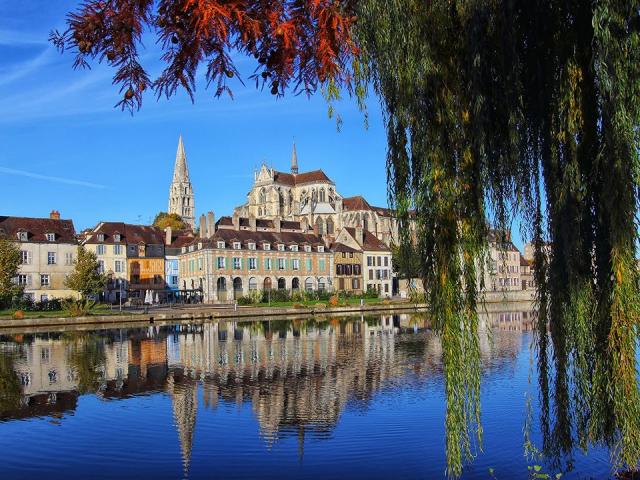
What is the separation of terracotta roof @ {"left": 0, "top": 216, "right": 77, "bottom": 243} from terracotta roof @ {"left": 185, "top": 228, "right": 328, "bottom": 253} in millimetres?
15822

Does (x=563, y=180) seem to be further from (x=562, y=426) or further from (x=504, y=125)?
(x=562, y=426)

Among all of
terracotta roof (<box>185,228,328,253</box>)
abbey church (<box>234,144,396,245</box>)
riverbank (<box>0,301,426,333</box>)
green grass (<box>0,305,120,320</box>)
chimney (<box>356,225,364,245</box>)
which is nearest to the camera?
riverbank (<box>0,301,426,333</box>)

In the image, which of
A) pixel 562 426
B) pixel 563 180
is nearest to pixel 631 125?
pixel 563 180

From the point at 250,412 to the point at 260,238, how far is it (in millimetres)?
65302

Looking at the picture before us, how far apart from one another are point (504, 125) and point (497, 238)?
1.34 metres

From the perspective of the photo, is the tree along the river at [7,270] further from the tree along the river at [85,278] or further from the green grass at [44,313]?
the tree along the river at [85,278]

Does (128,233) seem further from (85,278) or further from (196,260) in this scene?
(85,278)

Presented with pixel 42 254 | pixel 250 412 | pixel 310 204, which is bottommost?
pixel 250 412

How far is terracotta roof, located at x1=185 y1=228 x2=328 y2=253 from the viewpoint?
7964 centimetres

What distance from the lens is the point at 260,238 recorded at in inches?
3292

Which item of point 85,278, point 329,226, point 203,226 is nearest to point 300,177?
point 329,226

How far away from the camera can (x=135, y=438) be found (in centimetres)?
1606

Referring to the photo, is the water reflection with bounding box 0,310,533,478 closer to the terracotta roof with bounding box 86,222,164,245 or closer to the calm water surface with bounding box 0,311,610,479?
the calm water surface with bounding box 0,311,610,479

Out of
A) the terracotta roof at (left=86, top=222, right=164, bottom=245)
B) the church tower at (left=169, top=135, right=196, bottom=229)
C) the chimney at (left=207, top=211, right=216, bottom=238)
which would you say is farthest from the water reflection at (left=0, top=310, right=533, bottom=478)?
the church tower at (left=169, top=135, right=196, bottom=229)
